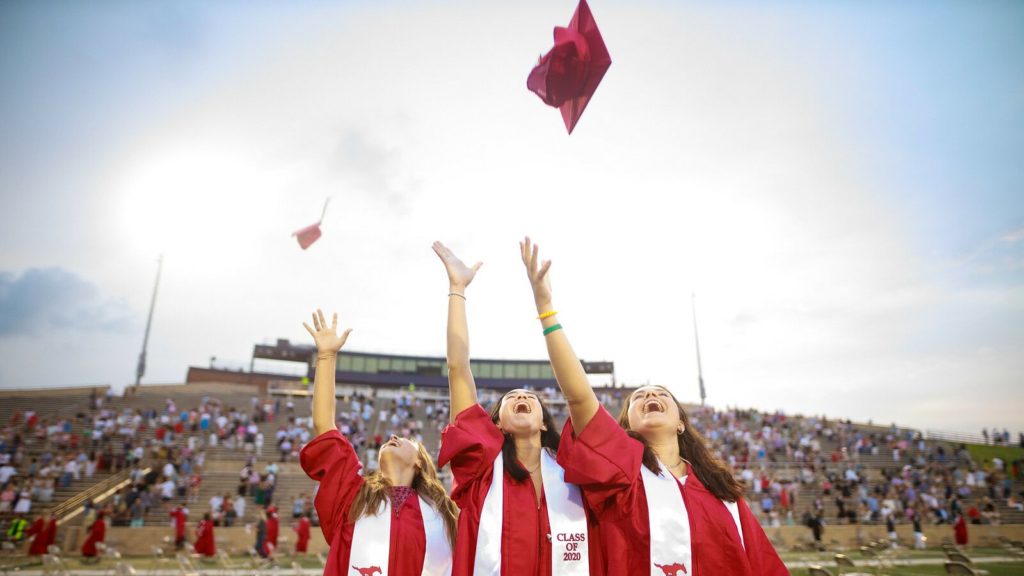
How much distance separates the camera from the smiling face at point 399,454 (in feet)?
12.2

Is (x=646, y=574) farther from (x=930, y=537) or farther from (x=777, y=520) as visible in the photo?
(x=930, y=537)

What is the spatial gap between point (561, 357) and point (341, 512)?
1.70 m

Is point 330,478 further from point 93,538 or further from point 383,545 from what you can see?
point 93,538

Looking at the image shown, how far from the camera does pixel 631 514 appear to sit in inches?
112

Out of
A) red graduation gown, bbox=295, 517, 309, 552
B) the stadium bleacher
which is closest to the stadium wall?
the stadium bleacher

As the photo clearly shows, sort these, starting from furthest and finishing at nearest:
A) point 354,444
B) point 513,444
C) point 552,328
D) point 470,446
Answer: point 354,444 → point 513,444 → point 470,446 → point 552,328

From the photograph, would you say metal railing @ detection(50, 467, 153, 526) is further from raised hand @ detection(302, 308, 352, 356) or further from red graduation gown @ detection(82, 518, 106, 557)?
raised hand @ detection(302, 308, 352, 356)

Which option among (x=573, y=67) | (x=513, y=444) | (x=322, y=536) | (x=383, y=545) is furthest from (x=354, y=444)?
(x=573, y=67)

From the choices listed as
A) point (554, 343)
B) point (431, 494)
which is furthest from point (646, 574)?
point (431, 494)

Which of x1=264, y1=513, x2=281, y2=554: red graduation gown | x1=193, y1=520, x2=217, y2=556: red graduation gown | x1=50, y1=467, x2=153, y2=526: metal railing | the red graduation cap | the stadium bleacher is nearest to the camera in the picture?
the red graduation cap

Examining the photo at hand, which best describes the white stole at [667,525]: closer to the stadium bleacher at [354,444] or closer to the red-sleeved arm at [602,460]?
the red-sleeved arm at [602,460]

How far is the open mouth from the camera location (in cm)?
333

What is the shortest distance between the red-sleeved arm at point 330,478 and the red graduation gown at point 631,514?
1427 mm

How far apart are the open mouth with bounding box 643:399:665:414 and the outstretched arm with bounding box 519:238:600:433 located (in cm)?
66
